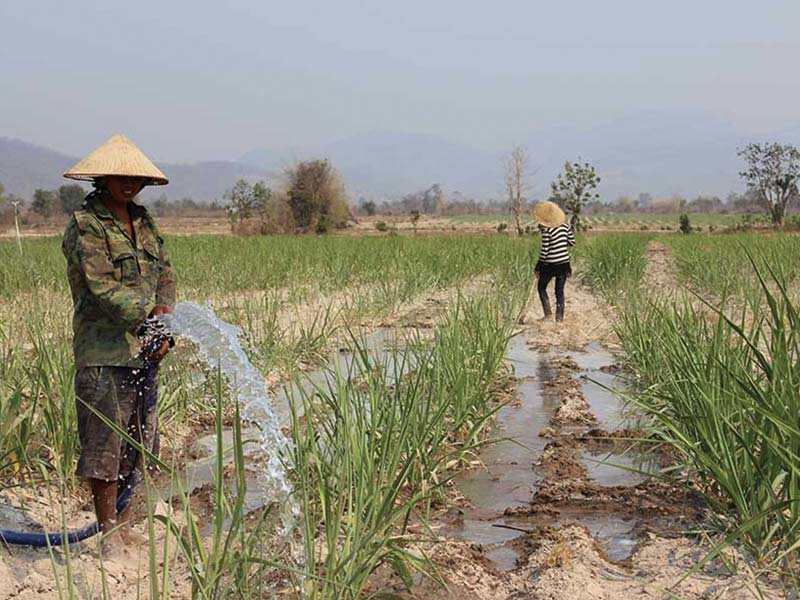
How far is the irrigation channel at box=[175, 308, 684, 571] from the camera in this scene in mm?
3197

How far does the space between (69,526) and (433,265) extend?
9.71 meters

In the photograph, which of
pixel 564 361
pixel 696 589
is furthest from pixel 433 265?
pixel 696 589

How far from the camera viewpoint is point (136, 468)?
3020 millimetres

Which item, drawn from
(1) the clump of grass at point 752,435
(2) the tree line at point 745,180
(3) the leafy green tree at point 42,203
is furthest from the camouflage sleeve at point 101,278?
(3) the leafy green tree at point 42,203

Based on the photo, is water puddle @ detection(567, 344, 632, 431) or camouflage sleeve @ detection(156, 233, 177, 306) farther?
water puddle @ detection(567, 344, 632, 431)

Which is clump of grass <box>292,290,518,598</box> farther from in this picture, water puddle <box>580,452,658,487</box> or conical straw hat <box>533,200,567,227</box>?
conical straw hat <box>533,200,567,227</box>

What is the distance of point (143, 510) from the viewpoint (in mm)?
3316

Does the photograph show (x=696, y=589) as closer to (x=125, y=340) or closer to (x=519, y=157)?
(x=125, y=340)

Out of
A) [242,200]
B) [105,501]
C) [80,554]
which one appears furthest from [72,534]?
[242,200]

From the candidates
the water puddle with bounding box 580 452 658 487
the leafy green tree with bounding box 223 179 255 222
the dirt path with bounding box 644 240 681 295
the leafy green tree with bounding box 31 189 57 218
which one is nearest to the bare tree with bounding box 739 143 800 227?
the dirt path with bounding box 644 240 681 295

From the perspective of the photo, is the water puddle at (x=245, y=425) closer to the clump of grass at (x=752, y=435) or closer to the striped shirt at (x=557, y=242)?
the clump of grass at (x=752, y=435)

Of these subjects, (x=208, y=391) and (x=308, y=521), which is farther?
(x=208, y=391)

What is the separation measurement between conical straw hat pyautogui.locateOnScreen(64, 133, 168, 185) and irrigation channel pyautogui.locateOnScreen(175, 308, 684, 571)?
842 millimetres

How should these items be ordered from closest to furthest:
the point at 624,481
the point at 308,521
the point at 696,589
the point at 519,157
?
1. the point at 308,521
2. the point at 696,589
3. the point at 624,481
4. the point at 519,157
